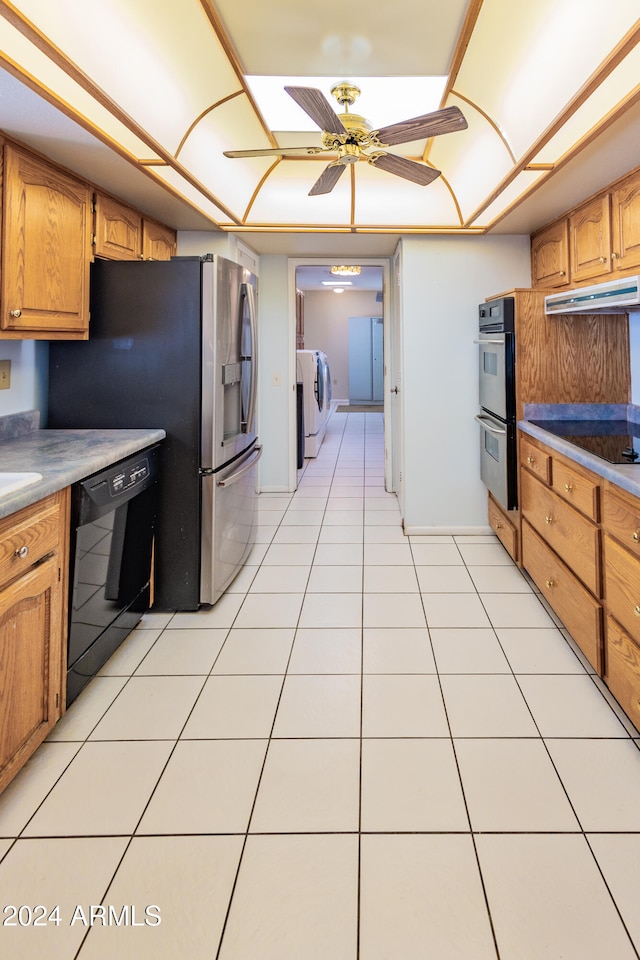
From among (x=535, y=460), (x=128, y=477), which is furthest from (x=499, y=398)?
(x=128, y=477)

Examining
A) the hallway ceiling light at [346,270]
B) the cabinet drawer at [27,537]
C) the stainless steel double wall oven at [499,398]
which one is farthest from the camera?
the hallway ceiling light at [346,270]

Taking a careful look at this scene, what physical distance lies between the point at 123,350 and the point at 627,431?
238 centimetres

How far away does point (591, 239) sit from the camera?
267 cm

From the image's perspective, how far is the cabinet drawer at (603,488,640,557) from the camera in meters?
1.65

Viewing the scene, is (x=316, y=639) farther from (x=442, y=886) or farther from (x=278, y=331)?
(x=278, y=331)

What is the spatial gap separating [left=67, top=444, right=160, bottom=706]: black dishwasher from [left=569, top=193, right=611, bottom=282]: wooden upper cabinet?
7.46 feet

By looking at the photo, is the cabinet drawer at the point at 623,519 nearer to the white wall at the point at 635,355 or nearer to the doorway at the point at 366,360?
the white wall at the point at 635,355

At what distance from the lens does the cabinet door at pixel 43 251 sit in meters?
1.95

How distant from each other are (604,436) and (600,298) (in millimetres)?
586

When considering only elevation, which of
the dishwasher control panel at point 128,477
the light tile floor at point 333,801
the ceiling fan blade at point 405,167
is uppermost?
the ceiling fan blade at point 405,167

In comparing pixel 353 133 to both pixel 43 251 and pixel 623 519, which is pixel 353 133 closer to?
pixel 43 251

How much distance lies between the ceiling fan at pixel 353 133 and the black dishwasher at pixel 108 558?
4.56 ft

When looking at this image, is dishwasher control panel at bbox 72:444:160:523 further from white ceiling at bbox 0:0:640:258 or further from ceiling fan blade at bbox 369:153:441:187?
ceiling fan blade at bbox 369:153:441:187

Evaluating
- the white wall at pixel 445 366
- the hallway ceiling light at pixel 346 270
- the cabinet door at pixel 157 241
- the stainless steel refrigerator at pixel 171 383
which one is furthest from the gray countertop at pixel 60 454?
the hallway ceiling light at pixel 346 270
